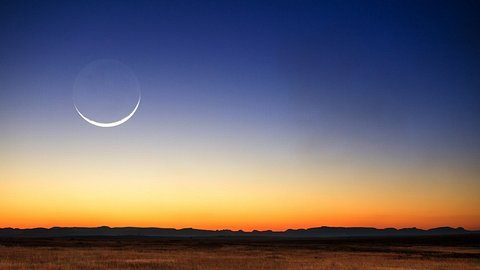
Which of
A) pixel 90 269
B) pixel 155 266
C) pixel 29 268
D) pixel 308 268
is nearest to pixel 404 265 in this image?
pixel 308 268

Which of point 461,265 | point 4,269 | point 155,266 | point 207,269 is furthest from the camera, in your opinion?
point 461,265

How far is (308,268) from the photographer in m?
40.5

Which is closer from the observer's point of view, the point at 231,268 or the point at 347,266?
the point at 231,268

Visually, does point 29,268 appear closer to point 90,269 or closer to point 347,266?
point 90,269

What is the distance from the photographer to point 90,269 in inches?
1480

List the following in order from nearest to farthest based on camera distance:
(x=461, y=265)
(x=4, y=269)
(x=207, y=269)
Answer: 1. (x=4, y=269)
2. (x=207, y=269)
3. (x=461, y=265)

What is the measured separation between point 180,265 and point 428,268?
20.2 metres

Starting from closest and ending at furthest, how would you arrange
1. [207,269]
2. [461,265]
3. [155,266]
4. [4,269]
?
[4,269]
[207,269]
[155,266]
[461,265]

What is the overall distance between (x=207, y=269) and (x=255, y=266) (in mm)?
4883

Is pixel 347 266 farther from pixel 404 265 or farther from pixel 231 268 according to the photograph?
pixel 231 268

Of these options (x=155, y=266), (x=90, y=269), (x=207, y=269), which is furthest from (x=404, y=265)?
(x=90, y=269)

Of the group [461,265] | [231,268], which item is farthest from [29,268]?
[461,265]

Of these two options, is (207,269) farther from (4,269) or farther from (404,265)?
(404,265)

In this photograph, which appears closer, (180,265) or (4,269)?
(4,269)
